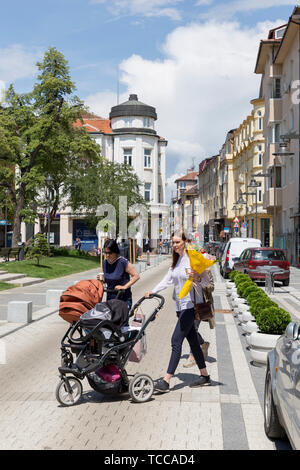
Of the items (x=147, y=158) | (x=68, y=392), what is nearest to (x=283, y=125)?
(x=147, y=158)

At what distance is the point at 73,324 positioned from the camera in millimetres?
6727

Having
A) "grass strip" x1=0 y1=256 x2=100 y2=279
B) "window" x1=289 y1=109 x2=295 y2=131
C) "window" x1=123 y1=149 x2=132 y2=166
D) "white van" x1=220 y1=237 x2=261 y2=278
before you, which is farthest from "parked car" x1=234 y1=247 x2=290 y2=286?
"window" x1=123 y1=149 x2=132 y2=166

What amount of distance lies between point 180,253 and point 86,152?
38.0m

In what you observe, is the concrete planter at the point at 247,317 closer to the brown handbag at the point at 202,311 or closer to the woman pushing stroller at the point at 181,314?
the brown handbag at the point at 202,311

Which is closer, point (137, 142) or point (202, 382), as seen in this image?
point (202, 382)

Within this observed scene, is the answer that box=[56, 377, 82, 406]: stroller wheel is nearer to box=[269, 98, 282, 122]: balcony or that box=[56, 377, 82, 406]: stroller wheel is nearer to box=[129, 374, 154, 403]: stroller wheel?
box=[129, 374, 154, 403]: stroller wheel

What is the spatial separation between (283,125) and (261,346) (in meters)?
38.5

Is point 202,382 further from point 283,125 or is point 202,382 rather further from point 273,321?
point 283,125

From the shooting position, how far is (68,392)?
6.33m

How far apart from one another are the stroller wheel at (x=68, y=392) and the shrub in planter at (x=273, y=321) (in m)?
3.16

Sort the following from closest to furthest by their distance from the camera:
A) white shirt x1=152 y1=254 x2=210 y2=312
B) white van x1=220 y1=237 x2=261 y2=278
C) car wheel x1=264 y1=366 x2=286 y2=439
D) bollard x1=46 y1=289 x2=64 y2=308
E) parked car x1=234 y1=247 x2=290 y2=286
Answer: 1. car wheel x1=264 y1=366 x2=286 y2=439
2. white shirt x1=152 y1=254 x2=210 y2=312
3. bollard x1=46 y1=289 x2=64 y2=308
4. parked car x1=234 y1=247 x2=290 y2=286
5. white van x1=220 y1=237 x2=261 y2=278

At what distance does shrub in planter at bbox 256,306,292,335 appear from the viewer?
8.45m

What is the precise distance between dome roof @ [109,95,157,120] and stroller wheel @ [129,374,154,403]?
6512cm

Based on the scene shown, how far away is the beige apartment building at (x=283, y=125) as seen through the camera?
39625mm
